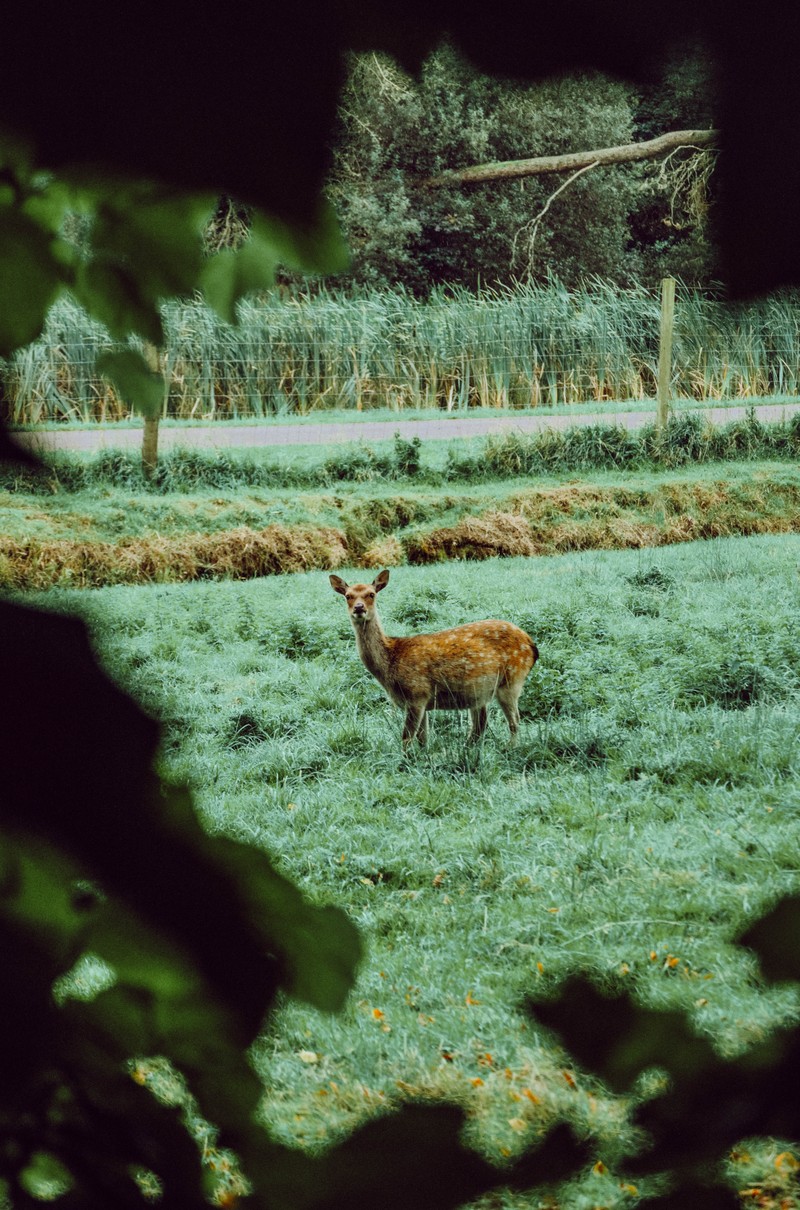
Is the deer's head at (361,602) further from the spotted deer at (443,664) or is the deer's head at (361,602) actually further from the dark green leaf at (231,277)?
the dark green leaf at (231,277)

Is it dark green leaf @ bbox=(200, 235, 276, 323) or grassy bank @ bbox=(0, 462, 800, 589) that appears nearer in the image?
dark green leaf @ bbox=(200, 235, 276, 323)

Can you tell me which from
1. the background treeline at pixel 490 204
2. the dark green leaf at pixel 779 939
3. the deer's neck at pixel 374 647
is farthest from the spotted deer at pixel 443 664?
the dark green leaf at pixel 779 939

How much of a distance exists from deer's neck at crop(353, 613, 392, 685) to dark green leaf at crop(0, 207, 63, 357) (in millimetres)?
2295

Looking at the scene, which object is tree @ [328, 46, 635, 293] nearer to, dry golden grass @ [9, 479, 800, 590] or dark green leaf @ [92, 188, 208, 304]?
dry golden grass @ [9, 479, 800, 590]

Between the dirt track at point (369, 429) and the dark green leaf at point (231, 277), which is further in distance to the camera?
the dirt track at point (369, 429)

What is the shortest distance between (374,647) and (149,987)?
92.6 inches

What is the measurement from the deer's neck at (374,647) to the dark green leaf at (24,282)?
2295 millimetres

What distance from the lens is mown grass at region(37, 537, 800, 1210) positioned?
4.02 feet

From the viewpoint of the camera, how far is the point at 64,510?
13.4ft

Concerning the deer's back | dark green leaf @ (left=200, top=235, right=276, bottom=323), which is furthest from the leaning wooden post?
dark green leaf @ (left=200, top=235, right=276, bottom=323)

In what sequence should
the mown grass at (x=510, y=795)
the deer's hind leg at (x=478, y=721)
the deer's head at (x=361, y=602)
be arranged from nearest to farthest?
1. the mown grass at (x=510, y=795)
2. the deer's head at (x=361, y=602)
3. the deer's hind leg at (x=478, y=721)

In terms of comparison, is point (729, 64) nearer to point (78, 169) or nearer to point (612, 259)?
point (78, 169)

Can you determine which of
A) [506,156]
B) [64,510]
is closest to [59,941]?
[506,156]

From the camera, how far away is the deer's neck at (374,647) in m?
2.59
